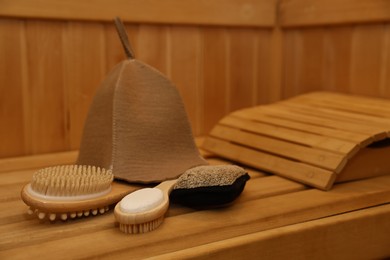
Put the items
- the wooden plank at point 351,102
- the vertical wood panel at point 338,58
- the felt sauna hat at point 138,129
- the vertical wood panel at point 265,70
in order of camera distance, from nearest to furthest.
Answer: the felt sauna hat at point 138,129, the wooden plank at point 351,102, the vertical wood panel at point 338,58, the vertical wood panel at point 265,70

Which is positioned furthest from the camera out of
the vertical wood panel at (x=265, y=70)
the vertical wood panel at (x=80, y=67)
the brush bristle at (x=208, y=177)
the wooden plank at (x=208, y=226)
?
the vertical wood panel at (x=265, y=70)

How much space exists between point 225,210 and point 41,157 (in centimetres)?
53

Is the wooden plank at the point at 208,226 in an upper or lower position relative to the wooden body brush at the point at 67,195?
lower

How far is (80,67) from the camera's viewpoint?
1153mm

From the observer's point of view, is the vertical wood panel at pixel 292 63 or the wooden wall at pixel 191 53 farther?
the vertical wood panel at pixel 292 63

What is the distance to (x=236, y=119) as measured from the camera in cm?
114

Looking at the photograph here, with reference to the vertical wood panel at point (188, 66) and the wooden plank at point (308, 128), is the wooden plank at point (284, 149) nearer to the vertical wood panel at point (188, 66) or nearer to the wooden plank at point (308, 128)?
the wooden plank at point (308, 128)

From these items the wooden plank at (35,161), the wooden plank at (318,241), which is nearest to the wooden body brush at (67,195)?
the wooden plank at (318,241)

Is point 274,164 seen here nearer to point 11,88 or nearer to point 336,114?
point 336,114

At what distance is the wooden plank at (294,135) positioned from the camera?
85 centimetres

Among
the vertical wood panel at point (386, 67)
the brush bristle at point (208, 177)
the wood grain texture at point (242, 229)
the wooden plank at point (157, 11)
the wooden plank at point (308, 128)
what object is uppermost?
the wooden plank at point (157, 11)

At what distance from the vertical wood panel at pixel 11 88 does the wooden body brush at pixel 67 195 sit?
42 cm

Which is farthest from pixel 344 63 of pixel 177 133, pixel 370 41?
pixel 177 133

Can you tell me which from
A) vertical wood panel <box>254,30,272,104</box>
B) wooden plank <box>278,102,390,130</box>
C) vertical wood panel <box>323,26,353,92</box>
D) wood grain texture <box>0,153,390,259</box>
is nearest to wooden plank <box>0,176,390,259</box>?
wood grain texture <box>0,153,390,259</box>
